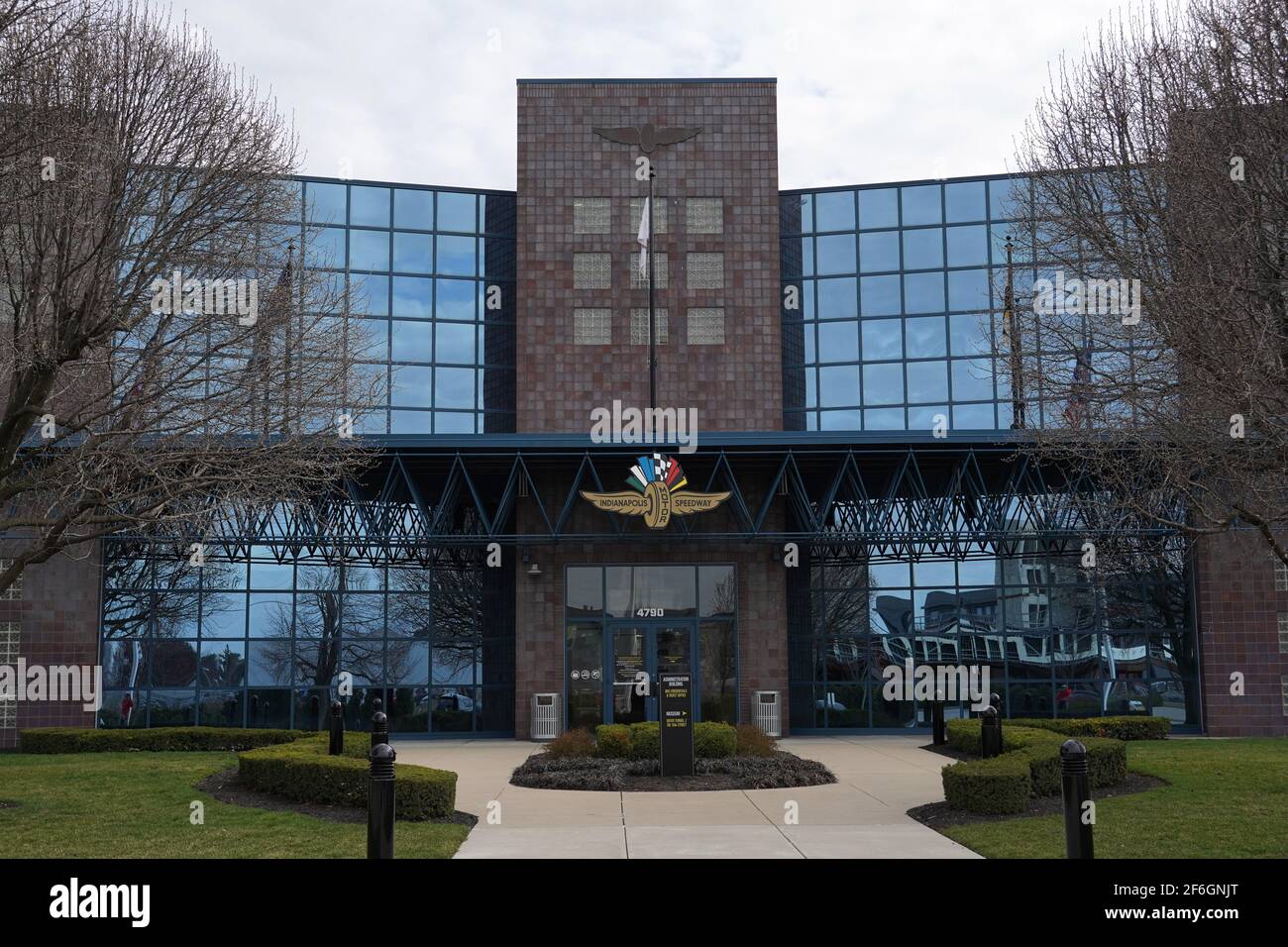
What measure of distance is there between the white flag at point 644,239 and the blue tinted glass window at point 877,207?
6496mm

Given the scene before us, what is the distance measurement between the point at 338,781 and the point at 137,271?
6881mm

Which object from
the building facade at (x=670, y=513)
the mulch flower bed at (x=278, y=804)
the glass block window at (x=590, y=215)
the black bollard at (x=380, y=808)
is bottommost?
the mulch flower bed at (x=278, y=804)

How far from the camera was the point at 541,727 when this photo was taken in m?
30.1

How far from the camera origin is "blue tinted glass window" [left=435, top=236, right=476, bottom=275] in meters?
34.6

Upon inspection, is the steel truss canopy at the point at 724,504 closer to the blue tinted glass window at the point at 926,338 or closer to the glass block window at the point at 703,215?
the blue tinted glass window at the point at 926,338

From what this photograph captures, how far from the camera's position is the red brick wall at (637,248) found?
3231cm

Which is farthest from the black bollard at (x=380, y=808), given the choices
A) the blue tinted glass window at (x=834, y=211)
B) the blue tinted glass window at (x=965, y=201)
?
Result: the blue tinted glass window at (x=965, y=201)

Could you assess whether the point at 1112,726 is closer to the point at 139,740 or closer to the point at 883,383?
the point at 883,383

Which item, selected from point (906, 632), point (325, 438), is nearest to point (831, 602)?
point (906, 632)

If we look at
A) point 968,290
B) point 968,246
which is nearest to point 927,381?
point 968,290

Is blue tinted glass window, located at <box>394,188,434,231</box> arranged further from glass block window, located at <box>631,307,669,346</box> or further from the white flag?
glass block window, located at <box>631,307,669,346</box>

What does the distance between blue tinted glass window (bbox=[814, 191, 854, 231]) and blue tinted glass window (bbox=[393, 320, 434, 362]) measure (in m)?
11.4

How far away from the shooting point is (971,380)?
111ft

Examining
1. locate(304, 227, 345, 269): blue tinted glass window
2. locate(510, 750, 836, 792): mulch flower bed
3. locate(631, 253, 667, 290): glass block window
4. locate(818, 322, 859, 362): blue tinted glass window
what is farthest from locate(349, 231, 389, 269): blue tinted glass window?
locate(510, 750, 836, 792): mulch flower bed
